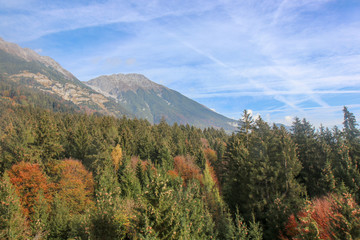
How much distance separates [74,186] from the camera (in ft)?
120

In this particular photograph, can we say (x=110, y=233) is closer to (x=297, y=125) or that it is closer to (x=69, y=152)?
(x=69, y=152)

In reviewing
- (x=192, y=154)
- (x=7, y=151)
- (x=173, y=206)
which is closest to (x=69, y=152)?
(x=7, y=151)

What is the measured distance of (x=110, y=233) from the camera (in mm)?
18516

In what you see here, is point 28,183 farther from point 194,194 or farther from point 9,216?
point 194,194

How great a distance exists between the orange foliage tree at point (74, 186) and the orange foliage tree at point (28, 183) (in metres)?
2.69

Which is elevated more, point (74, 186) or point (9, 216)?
point (9, 216)

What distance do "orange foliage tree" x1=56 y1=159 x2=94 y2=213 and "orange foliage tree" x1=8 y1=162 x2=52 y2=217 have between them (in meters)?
2.69

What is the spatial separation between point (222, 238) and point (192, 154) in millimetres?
35405

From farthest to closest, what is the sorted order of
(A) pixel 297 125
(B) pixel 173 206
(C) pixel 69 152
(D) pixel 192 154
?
(D) pixel 192 154, (C) pixel 69 152, (A) pixel 297 125, (B) pixel 173 206

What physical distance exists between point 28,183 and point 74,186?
22.4 feet

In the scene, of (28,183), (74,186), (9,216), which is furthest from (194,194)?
(28,183)

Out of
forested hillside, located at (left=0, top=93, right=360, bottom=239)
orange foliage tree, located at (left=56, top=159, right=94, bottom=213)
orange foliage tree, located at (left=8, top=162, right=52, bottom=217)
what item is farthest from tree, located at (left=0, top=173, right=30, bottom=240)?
orange foliage tree, located at (left=56, top=159, right=94, bottom=213)

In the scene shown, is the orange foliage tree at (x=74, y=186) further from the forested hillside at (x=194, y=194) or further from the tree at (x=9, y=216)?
the tree at (x=9, y=216)

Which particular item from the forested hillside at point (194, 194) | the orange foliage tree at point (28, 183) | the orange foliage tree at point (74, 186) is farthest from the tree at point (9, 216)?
the orange foliage tree at point (74, 186)
